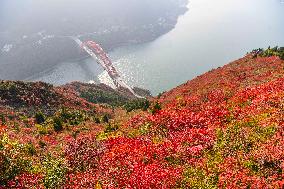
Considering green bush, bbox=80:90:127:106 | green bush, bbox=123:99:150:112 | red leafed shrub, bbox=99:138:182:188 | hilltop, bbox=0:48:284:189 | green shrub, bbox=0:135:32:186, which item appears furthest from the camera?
green bush, bbox=80:90:127:106

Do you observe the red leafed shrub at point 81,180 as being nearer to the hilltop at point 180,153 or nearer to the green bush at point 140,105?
the hilltop at point 180,153

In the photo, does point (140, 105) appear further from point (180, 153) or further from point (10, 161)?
point (10, 161)

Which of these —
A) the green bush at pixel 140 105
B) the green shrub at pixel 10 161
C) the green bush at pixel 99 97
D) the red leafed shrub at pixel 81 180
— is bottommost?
the red leafed shrub at pixel 81 180

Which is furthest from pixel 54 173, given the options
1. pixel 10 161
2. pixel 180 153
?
pixel 180 153

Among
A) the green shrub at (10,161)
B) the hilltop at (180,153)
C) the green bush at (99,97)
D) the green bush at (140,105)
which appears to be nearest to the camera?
the hilltop at (180,153)

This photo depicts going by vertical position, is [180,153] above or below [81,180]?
above

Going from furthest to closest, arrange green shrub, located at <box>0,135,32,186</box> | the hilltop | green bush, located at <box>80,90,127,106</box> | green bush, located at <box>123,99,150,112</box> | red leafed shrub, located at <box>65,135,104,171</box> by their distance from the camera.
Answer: green bush, located at <box>80,90,127,106</box> → green bush, located at <box>123,99,150,112</box> → red leafed shrub, located at <box>65,135,104,171</box> → green shrub, located at <box>0,135,32,186</box> → the hilltop

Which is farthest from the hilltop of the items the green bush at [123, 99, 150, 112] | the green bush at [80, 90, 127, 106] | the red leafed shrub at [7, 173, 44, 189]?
the green bush at [80, 90, 127, 106]

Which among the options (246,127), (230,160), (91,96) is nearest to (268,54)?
(246,127)

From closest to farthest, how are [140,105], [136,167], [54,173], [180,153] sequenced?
[54,173]
[136,167]
[180,153]
[140,105]

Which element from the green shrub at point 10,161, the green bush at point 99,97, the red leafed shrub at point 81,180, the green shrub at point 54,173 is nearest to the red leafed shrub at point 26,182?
the green shrub at point 10,161

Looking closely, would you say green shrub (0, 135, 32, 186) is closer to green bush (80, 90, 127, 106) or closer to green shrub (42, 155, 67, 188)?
green shrub (42, 155, 67, 188)
